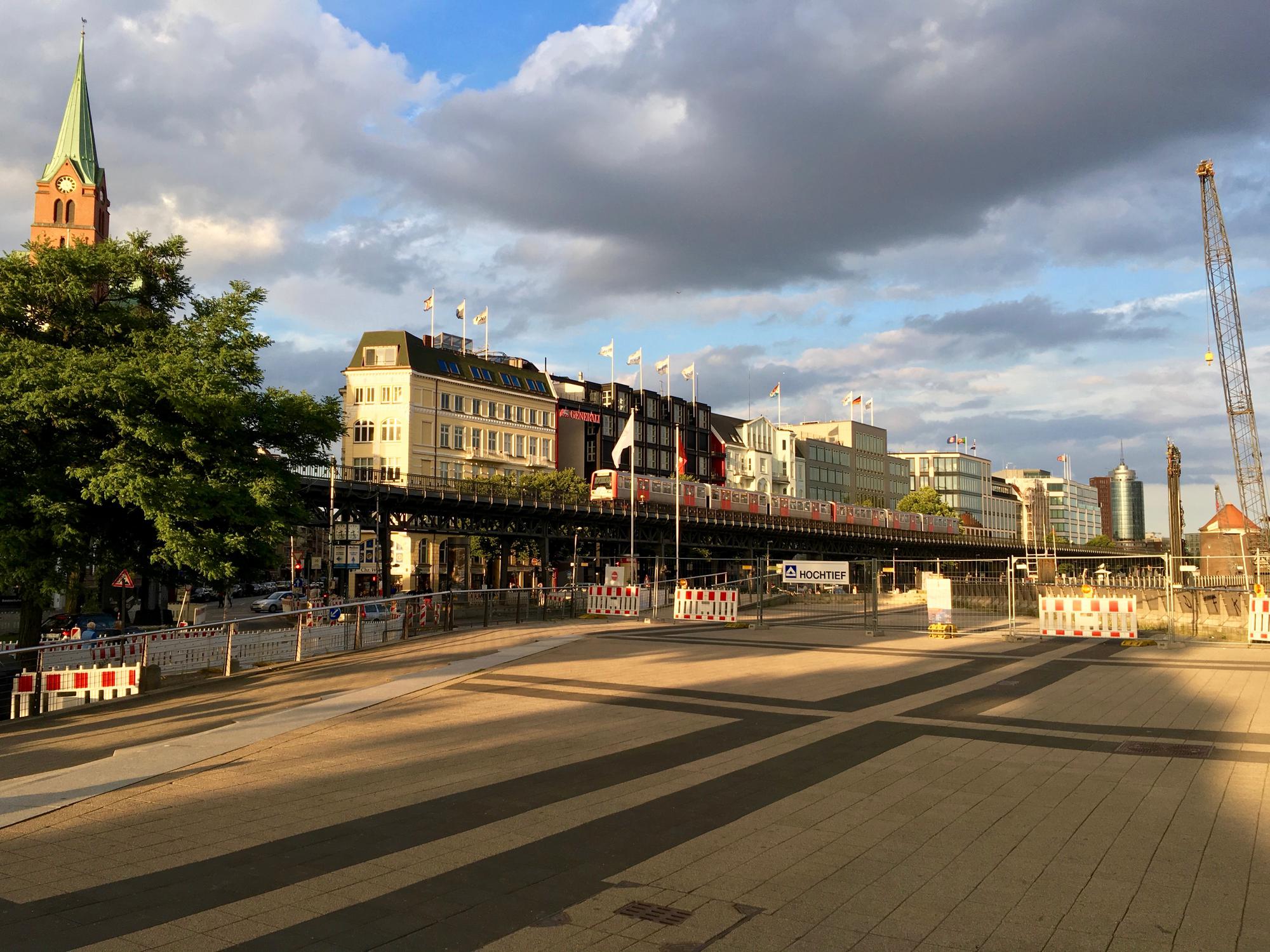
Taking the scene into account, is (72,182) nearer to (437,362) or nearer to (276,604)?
(437,362)

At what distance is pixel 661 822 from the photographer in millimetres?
8367

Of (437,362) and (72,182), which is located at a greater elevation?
(72,182)

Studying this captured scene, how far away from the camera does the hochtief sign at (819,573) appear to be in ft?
101

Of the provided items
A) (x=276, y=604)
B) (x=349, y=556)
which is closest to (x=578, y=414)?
(x=276, y=604)

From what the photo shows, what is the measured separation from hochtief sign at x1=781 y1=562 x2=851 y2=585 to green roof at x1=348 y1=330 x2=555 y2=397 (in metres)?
65.7

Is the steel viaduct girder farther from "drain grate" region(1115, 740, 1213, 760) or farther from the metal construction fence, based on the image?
"drain grate" region(1115, 740, 1213, 760)

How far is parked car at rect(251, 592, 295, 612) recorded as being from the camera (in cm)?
5836

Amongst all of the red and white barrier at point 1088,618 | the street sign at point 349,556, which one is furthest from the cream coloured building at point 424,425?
the red and white barrier at point 1088,618

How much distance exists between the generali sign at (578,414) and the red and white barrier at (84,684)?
90.9 m

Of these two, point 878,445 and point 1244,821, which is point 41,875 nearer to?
point 1244,821

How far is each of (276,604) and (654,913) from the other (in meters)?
59.0

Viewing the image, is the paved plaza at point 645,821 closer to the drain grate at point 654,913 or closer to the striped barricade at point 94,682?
the drain grate at point 654,913

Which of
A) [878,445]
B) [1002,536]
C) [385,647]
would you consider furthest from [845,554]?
[385,647]

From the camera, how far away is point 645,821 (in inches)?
331
